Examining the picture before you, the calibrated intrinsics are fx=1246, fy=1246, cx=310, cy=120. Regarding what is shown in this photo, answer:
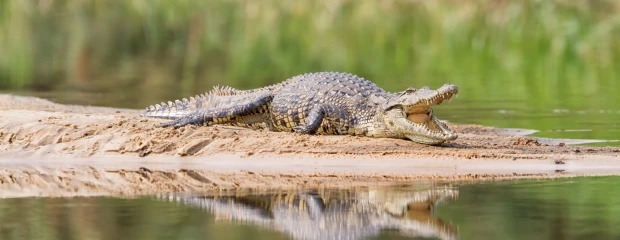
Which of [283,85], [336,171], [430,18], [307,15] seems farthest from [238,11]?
[336,171]

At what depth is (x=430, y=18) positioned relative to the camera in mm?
33312

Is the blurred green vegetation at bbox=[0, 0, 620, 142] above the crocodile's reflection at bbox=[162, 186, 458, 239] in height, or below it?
above

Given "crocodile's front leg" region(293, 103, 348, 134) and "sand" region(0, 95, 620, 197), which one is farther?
"crocodile's front leg" region(293, 103, 348, 134)

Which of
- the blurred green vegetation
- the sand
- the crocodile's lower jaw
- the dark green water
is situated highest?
the blurred green vegetation

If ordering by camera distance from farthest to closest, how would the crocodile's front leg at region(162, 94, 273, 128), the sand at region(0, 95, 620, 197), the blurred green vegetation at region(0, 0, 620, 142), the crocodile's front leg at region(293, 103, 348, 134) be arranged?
1. the blurred green vegetation at region(0, 0, 620, 142)
2. the crocodile's front leg at region(162, 94, 273, 128)
3. the crocodile's front leg at region(293, 103, 348, 134)
4. the sand at region(0, 95, 620, 197)

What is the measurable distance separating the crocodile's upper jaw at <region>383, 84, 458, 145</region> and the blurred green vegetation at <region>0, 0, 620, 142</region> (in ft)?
7.00

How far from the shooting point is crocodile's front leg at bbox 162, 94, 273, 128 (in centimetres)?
1228

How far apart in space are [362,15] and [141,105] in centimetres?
1780

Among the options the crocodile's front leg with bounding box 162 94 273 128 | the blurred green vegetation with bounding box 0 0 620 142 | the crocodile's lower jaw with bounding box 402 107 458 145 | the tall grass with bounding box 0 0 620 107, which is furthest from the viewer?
the tall grass with bounding box 0 0 620 107

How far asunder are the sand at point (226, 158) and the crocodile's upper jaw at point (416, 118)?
0.15 metres

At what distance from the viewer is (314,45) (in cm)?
2600

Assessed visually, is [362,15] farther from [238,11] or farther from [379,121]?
[379,121]

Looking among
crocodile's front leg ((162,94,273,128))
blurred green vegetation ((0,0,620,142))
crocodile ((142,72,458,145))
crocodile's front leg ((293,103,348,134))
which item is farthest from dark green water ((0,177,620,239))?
blurred green vegetation ((0,0,620,142))

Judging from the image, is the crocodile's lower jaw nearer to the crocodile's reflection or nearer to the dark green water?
the dark green water
